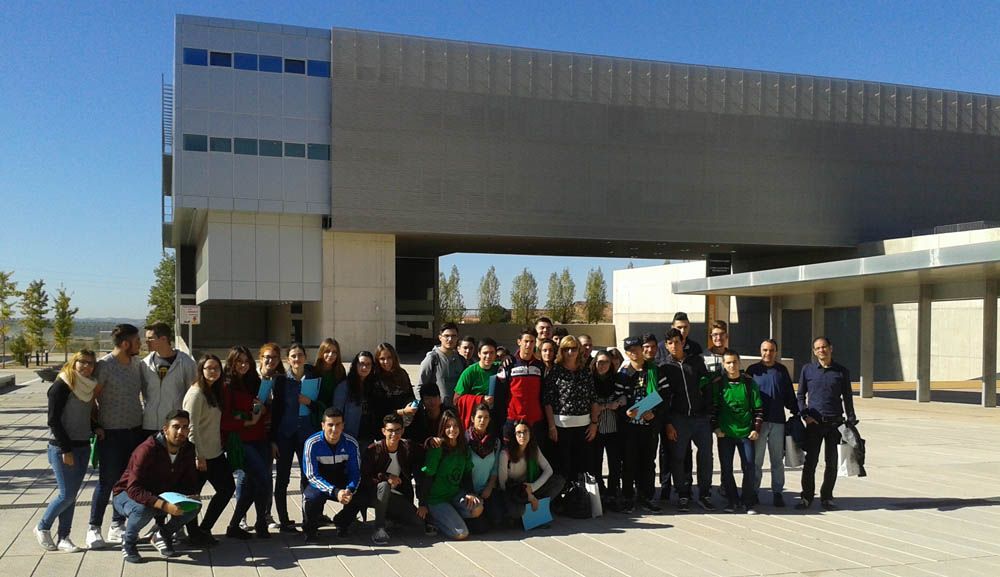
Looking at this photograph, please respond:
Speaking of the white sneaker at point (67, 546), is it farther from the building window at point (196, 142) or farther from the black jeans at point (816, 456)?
the building window at point (196, 142)

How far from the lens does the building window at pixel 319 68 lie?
37.6 metres

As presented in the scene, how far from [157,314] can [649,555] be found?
62654 millimetres

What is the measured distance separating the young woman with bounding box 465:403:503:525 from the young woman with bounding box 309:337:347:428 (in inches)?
52.6

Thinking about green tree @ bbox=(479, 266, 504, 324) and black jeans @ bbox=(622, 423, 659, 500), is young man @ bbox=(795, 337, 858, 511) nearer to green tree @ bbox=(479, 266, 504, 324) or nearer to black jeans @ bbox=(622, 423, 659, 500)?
black jeans @ bbox=(622, 423, 659, 500)

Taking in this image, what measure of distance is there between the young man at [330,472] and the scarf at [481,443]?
40.7 inches

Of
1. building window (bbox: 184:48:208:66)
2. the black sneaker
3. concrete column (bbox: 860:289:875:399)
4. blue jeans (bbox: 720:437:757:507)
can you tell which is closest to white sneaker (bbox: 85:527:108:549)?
the black sneaker

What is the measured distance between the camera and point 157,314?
206 ft

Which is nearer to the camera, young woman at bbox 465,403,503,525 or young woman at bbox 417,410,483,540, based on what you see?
young woman at bbox 417,410,483,540

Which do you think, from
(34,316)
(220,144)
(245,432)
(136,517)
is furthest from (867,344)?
(34,316)

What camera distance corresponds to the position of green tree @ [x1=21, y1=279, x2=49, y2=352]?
43688mm

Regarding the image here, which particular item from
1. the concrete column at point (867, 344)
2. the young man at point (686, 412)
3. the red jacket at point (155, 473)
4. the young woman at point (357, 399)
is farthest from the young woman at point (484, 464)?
the concrete column at point (867, 344)

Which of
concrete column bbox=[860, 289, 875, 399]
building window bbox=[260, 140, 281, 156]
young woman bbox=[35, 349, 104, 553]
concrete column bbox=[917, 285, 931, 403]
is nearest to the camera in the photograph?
young woman bbox=[35, 349, 104, 553]

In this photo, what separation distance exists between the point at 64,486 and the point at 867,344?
2519 centimetres

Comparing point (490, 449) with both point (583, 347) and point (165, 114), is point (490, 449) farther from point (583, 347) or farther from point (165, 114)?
point (165, 114)
